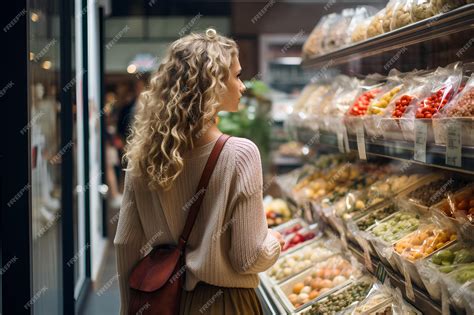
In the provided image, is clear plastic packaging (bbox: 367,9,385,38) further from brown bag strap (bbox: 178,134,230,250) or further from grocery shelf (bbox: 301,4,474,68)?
brown bag strap (bbox: 178,134,230,250)

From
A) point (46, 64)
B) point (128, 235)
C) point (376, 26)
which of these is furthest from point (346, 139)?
point (46, 64)

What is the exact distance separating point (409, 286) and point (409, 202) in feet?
2.24

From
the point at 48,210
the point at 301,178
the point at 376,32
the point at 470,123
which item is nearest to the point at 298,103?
the point at 301,178

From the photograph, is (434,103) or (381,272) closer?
(434,103)

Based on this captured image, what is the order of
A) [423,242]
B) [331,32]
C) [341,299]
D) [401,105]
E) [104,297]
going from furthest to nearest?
[104,297] < [331,32] < [341,299] < [401,105] < [423,242]

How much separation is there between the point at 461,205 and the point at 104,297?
11.8ft

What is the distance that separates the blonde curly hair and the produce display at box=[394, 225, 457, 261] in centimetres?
98

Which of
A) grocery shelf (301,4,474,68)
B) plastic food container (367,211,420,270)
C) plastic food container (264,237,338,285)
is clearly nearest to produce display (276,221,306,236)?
plastic food container (264,237,338,285)

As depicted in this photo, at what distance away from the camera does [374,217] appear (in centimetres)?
342

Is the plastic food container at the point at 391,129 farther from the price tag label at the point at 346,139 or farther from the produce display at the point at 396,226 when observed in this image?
the price tag label at the point at 346,139

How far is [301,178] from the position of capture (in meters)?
5.21

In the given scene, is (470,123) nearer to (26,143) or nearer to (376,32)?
(376,32)

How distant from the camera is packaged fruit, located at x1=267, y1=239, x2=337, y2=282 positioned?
3.89m

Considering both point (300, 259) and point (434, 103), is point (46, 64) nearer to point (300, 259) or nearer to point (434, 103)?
point (300, 259)
